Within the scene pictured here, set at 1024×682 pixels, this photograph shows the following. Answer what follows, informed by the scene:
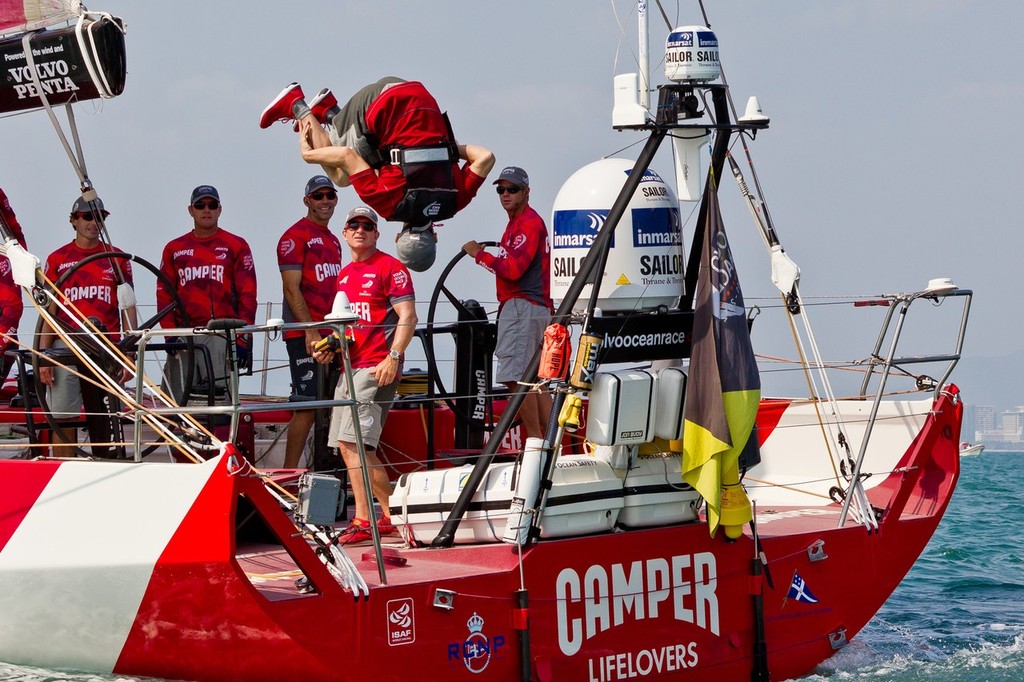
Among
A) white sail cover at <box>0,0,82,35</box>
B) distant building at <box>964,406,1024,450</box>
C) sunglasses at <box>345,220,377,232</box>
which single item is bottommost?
distant building at <box>964,406,1024,450</box>

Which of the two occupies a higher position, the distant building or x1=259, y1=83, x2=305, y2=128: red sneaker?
x1=259, y1=83, x2=305, y2=128: red sneaker

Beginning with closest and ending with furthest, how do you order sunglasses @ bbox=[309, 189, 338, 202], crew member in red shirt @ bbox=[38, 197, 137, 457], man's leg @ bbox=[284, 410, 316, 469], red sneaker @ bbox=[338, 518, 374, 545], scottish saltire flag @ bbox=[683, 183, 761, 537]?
scottish saltire flag @ bbox=[683, 183, 761, 537] < red sneaker @ bbox=[338, 518, 374, 545] < crew member in red shirt @ bbox=[38, 197, 137, 457] < man's leg @ bbox=[284, 410, 316, 469] < sunglasses @ bbox=[309, 189, 338, 202]

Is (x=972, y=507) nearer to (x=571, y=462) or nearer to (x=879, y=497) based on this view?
(x=879, y=497)

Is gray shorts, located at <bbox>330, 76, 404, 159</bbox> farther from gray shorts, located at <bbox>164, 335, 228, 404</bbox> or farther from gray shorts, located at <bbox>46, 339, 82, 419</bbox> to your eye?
gray shorts, located at <bbox>46, 339, 82, 419</bbox>

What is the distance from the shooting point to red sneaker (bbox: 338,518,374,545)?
6770mm

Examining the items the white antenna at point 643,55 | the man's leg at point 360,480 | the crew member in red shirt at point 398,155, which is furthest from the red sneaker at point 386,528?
the white antenna at point 643,55

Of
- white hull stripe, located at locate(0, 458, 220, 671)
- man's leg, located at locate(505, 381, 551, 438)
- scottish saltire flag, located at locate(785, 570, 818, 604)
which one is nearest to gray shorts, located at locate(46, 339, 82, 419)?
white hull stripe, located at locate(0, 458, 220, 671)

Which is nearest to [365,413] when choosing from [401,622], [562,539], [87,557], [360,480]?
[360,480]

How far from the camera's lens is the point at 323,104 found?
7.59m

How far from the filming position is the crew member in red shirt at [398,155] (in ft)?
23.5

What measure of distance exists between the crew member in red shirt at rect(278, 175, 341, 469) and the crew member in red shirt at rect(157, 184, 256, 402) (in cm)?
27

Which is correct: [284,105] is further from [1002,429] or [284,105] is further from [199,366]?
[1002,429]

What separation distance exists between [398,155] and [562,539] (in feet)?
6.86

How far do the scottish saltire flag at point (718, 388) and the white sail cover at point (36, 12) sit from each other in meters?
3.46
